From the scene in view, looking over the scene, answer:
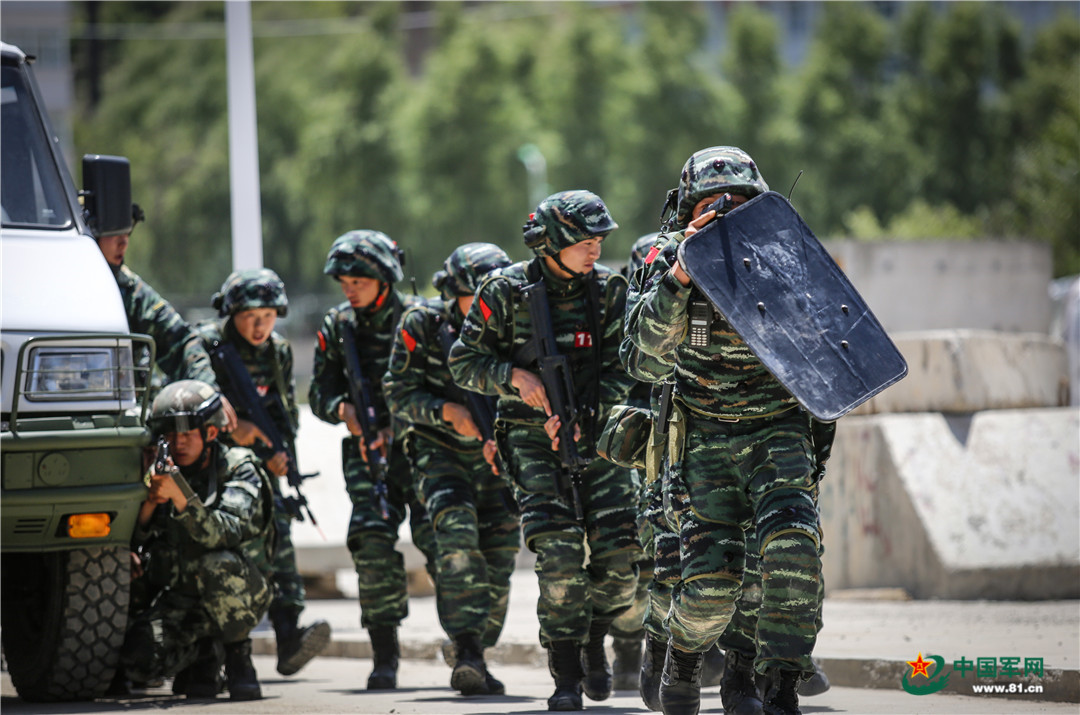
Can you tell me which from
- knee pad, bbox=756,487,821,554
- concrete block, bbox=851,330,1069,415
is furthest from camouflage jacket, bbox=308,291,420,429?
knee pad, bbox=756,487,821,554

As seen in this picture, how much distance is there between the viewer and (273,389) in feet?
29.6

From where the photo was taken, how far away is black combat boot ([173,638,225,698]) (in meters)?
7.80

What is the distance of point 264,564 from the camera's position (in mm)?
7891

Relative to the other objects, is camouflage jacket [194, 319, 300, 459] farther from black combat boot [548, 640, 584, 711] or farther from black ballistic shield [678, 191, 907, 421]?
black ballistic shield [678, 191, 907, 421]

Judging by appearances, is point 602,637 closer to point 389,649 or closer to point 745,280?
point 389,649

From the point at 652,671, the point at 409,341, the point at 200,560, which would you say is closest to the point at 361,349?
the point at 409,341

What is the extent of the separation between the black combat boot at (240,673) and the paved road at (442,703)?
0.07 m

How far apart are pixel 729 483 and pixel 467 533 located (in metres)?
2.29

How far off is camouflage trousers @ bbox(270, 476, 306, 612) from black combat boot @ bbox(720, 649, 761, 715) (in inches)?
124

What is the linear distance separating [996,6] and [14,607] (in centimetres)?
5814

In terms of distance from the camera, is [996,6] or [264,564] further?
[996,6]

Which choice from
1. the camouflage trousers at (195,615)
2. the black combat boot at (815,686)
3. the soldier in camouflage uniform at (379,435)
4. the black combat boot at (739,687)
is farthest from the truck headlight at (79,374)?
the black combat boot at (815,686)

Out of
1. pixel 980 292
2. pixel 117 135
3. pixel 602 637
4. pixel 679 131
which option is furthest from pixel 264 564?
pixel 117 135

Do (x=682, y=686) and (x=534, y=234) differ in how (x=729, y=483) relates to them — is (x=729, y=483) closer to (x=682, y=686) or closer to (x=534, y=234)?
(x=682, y=686)
